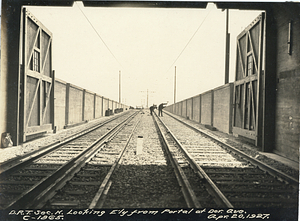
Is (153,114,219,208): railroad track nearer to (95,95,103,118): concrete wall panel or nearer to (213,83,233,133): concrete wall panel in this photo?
(213,83,233,133): concrete wall panel

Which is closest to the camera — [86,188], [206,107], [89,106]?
[86,188]

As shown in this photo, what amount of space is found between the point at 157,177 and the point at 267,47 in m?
5.60

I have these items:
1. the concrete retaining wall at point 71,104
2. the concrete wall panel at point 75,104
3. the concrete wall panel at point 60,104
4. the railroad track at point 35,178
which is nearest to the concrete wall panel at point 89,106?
the concrete retaining wall at point 71,104

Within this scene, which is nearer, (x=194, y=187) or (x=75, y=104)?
(x=194, y=187)

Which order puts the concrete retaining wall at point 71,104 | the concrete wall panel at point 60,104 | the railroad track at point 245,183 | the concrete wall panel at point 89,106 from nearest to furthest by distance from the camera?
the railroad track at point 245,183, the concrete wall panel at point 60,104, the concrete retaining wall at point 71,104, the concrete wall panel at point 89,106

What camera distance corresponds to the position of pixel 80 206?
3146 millimetres

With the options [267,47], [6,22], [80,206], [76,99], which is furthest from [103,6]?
[76,99]

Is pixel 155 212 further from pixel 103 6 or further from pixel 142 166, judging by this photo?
pixel 103 6

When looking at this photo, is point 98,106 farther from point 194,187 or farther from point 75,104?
point 194,187

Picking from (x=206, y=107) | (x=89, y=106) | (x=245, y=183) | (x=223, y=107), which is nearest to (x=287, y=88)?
(x=245, y=183)

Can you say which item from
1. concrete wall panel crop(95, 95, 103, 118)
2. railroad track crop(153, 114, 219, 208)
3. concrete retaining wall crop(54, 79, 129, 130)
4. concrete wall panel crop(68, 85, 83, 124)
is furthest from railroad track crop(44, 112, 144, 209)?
concrete wall panel crop(95, 95, 103, 118)

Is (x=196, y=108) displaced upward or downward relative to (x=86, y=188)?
upward

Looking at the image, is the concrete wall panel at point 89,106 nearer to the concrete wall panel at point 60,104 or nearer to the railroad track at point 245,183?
the concrete wall panel at point 60,104

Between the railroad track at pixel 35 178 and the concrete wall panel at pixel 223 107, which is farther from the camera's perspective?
the concrete wall panel at pixel 223 107
